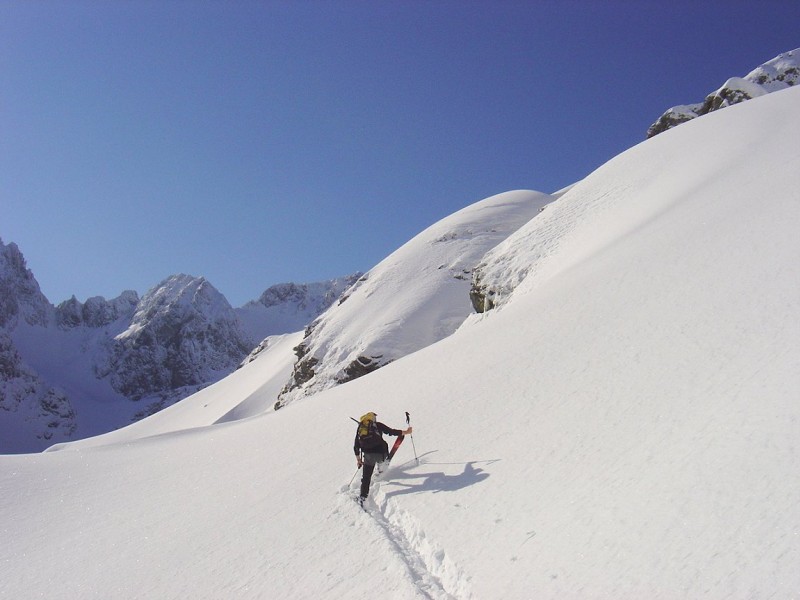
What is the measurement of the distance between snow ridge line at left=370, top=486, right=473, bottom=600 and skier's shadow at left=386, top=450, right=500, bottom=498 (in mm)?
425

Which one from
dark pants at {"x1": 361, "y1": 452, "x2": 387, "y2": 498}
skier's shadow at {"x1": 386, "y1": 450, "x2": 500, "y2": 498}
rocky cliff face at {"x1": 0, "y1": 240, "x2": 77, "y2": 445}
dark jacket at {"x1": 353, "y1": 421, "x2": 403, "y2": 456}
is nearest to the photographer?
skier's shadow at {"x1": 386, "y1": 450, "x2": 500, "y2": 498}

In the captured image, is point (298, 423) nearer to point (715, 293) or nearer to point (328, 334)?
point (715, 293)

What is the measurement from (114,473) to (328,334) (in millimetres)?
29332

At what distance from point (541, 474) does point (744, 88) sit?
5242 centimetres

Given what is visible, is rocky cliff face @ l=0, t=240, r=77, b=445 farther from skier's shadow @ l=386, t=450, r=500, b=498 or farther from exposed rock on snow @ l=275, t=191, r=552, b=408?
skier's shadow @ l=386, t=450, r=500, b=498

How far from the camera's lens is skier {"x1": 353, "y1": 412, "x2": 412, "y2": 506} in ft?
28.9

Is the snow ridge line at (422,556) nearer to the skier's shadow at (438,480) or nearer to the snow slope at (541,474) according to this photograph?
the snow slope at (541,474)

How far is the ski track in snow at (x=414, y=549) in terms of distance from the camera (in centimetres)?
574

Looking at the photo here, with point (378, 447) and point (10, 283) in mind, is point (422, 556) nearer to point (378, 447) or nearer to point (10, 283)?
point (378, 447)

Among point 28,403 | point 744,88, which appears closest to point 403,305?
point 744,88

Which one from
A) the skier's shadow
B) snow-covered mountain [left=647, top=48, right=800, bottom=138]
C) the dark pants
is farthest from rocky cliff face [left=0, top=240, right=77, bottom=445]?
the skier's shadow

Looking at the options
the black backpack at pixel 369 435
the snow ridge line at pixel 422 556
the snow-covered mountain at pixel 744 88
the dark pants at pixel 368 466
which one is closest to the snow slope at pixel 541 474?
the snow ridge line at pixel 422 556

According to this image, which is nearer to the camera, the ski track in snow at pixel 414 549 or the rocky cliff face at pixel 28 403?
the ski track in snow at pixel 414 549

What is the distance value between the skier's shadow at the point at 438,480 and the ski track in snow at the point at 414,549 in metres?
0.30
